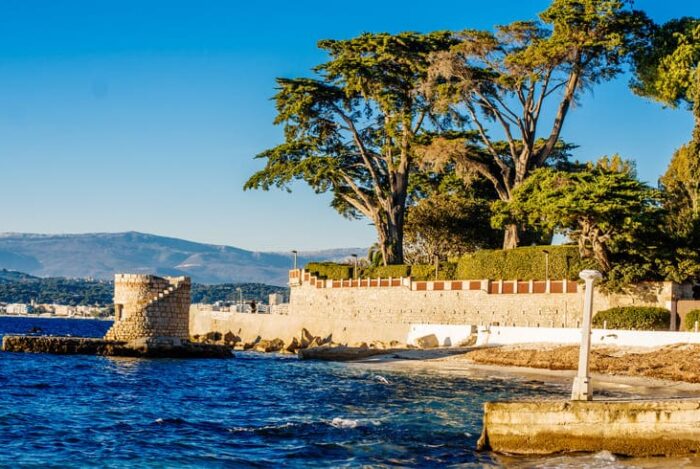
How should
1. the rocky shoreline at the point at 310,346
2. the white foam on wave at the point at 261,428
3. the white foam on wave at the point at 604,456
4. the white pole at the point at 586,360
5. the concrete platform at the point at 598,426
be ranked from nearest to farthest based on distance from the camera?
the concrete platform at the point at 598,426 → the white foam on wave at the point at 604,456 → the white pole at the point at 586,360 → the white foam on wave at the point at 261,428 → the rocky shoreline at the point at 310,346

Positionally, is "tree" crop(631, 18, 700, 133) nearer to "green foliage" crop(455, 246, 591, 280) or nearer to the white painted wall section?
"green foliage" crop(455, 246, 591, 280)

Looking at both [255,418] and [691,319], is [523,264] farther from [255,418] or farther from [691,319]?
[255,418]

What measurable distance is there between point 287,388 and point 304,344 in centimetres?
2218

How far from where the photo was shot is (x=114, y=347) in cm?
4616

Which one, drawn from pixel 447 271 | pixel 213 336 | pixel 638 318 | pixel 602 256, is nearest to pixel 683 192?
pixel 602 256

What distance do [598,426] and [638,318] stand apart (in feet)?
84.5

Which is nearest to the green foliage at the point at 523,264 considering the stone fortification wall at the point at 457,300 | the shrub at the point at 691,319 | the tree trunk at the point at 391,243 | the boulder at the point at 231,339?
the stone fortification wall at the point at 457,300

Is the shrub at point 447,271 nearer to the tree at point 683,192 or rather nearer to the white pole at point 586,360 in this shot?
the tree at point 683,192

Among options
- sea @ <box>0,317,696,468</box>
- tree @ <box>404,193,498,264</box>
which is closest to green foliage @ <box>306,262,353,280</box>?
tree @ <box>404,193,498,264</box>

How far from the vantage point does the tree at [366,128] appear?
59.3 meters

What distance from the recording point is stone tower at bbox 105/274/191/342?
1790 inches

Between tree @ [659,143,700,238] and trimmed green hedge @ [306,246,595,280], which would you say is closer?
tree @ [659,143,700,238]

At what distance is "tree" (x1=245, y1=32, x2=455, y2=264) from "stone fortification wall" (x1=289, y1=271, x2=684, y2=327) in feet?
13.4

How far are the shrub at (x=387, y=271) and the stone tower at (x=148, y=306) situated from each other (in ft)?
53.4
